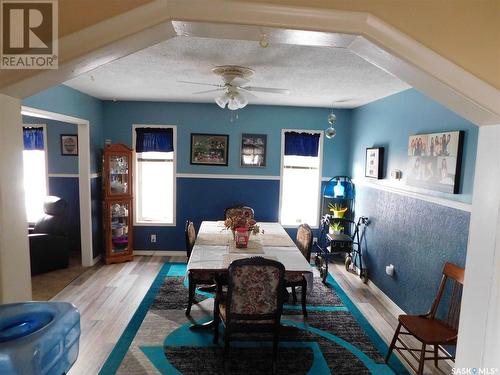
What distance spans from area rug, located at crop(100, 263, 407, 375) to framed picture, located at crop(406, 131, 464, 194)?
164 cm

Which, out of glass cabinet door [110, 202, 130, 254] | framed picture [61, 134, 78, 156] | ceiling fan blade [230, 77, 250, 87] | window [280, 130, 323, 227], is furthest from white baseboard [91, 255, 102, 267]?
ceiling fan blade [230, 77, 250, 87]

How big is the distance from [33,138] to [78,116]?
1.66 m

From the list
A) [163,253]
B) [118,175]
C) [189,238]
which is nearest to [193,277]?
[189,238]

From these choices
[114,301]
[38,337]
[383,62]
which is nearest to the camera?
[38,337]

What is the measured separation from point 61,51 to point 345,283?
4370 millimetres

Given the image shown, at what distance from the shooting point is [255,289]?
7.95ft

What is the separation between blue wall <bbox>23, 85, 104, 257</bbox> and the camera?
140 inches

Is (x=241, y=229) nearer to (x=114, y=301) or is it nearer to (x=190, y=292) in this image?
(x=190, y=292)

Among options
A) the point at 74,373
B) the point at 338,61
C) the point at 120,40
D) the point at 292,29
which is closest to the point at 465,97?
the point at 292,29

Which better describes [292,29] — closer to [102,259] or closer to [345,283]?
[345,283]

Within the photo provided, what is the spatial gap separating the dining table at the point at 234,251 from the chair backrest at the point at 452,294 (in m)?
1.11

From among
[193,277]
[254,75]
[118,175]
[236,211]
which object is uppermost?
[254,75]

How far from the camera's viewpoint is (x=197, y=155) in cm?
523

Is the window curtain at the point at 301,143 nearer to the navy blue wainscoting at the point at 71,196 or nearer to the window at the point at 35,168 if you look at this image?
the navy blue wainscoting at the point at 71,196
